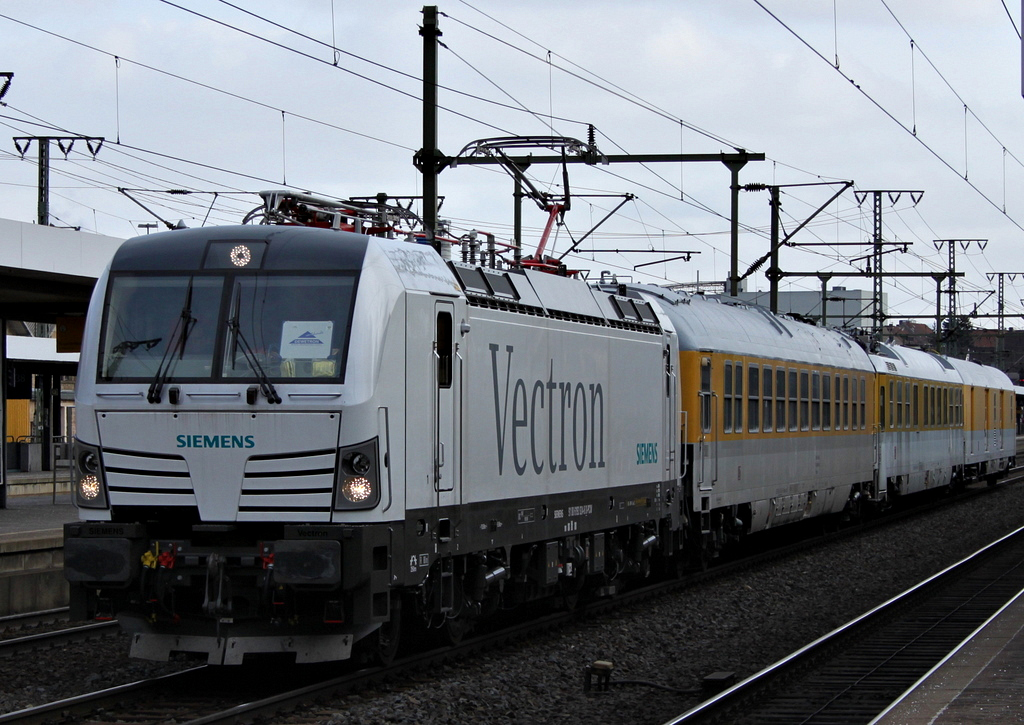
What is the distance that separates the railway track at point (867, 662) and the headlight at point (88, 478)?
14.6ft

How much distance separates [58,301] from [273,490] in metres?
15.6

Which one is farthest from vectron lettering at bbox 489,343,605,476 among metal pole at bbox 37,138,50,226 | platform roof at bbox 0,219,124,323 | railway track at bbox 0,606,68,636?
metal pole at bbox 37,138,50,226

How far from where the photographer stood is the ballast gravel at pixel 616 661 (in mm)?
10461

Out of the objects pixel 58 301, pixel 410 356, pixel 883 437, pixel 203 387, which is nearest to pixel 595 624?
pixel 410 356

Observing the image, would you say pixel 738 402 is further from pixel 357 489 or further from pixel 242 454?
pixel 242 454

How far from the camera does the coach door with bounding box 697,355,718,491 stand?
1842 cm

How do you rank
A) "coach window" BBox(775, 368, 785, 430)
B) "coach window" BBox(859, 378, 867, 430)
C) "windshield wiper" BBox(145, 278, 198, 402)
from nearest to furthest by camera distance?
"windshield wiper" BBox(145, 278, 198, 402)
"coach window" BBox(775, 368, 785, 430)
"coach window" BBox(859, 378, 867, 430)

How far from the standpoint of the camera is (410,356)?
35.4 feet

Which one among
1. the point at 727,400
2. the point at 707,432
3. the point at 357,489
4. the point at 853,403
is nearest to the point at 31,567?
the point at 707,432

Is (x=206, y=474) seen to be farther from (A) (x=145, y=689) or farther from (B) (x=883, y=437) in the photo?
(B) (x=883, y=437)

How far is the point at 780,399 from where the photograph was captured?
22.1 metres

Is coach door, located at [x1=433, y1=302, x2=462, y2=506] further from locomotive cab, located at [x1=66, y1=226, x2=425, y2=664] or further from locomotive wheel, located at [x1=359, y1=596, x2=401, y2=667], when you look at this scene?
locomotive wheel, located at [x1=359, y1=596, x2=401, y2=667]

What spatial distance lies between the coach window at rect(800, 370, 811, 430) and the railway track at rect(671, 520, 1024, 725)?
430 centimetres

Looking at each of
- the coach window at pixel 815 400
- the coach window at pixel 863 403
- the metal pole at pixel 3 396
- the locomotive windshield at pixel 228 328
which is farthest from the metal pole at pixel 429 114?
the coach window at pixel 863 403
